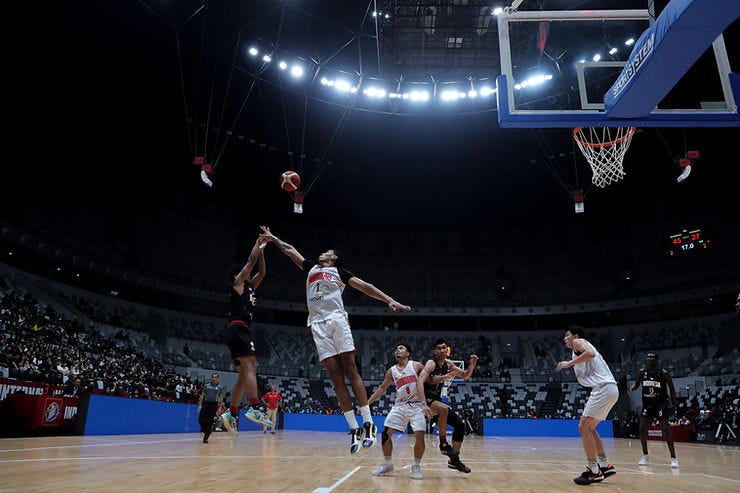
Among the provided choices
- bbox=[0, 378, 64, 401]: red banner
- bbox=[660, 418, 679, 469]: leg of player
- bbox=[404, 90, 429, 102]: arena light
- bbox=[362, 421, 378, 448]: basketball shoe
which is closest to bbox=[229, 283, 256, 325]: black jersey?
bbox=[362, 421, 378, 448]: basketball shoe

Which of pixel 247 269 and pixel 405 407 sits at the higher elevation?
pixel 247 269

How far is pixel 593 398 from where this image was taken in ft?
24.3

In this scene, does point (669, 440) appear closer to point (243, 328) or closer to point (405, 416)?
point (405, 416)

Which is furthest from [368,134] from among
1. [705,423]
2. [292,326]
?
[705,423]

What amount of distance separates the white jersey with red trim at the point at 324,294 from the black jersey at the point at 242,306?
1.67 m

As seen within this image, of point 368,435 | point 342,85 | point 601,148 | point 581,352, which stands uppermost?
point 342,85

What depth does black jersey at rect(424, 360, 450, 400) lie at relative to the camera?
8.01 metres

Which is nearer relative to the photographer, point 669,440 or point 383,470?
point 383,470

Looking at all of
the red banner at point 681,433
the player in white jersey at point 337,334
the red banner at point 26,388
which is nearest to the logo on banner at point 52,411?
the red banner at point 26,388

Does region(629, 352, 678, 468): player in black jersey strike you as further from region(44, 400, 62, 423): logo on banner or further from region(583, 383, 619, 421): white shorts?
region(44, 400, 62, 423): logo on banner

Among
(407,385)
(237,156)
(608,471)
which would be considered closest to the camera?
(608,471)

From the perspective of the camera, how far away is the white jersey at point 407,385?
7609 millimetres

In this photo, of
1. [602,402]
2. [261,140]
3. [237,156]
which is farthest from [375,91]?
[602,402]

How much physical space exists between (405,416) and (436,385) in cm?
89
